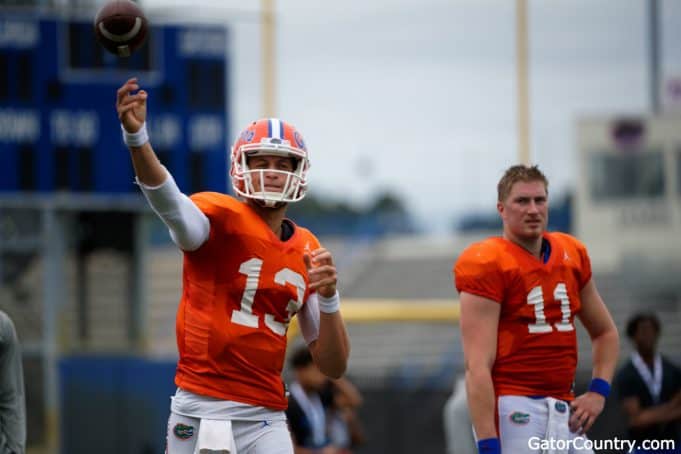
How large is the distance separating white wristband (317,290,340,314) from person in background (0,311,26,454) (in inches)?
53.0

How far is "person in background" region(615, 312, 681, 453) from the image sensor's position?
7.63 m

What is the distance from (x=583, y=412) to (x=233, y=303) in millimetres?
1635

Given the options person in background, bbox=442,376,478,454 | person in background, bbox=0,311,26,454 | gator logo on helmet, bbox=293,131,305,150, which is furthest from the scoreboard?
gator logo on helmet, bbox=293,131,305,150

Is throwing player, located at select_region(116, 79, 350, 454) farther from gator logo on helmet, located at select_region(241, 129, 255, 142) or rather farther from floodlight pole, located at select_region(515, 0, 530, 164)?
floodlight pole, located at select_region(515, 0, 530, 164)

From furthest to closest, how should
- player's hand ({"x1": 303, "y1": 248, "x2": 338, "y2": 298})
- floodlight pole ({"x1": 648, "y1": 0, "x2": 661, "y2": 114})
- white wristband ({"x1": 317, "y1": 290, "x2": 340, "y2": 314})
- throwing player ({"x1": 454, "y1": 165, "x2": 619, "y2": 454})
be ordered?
1. floodlight pole ({"x1": 648, "y1": 0, "x2": 661, "y2": 114})
2. throwing player ({"x1": 454, "y1": 165, "x2": 619, "y2": 454})
3. white wristband ({"x1": 317, "y1": 290, "x2": 340, "y2": 314})
4. player's hand ({"x1": 303, "y1": 248, "x2": 338, "y2": 298})

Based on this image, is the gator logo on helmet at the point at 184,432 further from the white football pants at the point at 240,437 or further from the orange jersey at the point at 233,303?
the orange jersey at the point at 233,303

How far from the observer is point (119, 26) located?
485 centimetres

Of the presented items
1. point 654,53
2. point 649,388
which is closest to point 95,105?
point 649,388

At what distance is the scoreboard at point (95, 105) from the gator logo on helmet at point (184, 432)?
10051 mm

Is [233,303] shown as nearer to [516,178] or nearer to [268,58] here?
[516,178]

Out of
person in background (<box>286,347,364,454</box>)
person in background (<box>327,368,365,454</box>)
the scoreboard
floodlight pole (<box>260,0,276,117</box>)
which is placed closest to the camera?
person in background (<box>286,347,364,454</box>)

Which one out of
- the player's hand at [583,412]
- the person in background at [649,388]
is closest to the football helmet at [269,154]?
the player's hand at [583,412]

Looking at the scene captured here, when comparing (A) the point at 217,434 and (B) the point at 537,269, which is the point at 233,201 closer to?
(A) the point at 217,434

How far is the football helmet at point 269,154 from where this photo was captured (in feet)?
16.1
